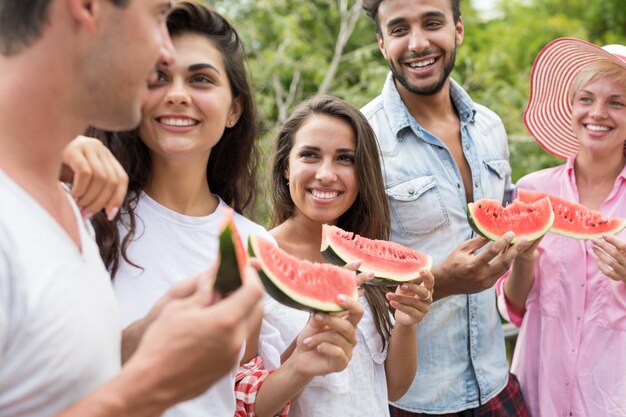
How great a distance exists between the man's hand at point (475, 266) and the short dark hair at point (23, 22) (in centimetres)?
230

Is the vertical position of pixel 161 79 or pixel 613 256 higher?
pixel 161 79

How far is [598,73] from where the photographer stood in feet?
12.3

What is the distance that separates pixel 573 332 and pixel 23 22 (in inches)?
123

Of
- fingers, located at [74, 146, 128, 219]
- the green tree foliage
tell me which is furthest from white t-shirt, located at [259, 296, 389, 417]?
the green tree foliage

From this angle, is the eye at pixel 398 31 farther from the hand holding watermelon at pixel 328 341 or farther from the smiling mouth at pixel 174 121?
the hand holding watermelon at pixel 328 341

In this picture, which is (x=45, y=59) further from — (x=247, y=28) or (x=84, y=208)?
(x=247, y=28)

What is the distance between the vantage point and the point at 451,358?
3561mm

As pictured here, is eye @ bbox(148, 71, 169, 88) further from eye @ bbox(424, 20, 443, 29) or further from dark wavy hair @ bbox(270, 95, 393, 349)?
eye @ bbox(424, 20, 443, 29)

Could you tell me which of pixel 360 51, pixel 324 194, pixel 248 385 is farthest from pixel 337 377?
pixel 360 51

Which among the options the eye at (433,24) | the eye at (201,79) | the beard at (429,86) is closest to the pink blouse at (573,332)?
the beard at (429,86)

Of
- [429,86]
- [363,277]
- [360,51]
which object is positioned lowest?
[360,51]

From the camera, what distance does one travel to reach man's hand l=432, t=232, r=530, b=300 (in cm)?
317

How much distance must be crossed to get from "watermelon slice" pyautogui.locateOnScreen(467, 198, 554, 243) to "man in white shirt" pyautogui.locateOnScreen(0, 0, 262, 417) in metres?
2.02

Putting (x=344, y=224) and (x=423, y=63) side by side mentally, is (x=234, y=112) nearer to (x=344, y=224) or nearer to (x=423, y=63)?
(x=344, y=224)
